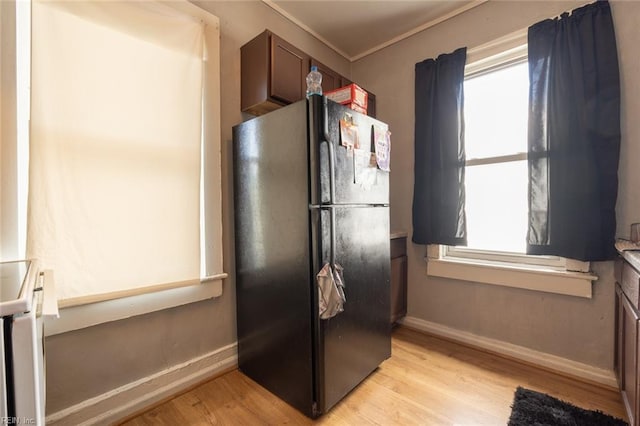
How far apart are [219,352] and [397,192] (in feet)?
6.43

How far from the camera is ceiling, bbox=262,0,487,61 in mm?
2113

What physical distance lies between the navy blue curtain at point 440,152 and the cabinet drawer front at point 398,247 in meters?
0.14

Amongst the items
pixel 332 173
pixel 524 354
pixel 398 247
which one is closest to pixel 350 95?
pixel 332 173

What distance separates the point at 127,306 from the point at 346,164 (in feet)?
4.56

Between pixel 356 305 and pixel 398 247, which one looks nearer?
pixel 356 305

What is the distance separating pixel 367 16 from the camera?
2.25m

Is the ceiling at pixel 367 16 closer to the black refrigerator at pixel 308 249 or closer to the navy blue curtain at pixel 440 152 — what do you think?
the navy blue curtain at pixel 440 152

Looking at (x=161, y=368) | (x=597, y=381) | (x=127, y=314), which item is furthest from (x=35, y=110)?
(x=597, y=381)

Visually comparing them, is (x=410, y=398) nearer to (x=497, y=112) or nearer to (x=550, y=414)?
(x=550, y=414)

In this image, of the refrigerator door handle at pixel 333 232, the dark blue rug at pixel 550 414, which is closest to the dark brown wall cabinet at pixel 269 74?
the refrigerator door handle at pixel 333 232

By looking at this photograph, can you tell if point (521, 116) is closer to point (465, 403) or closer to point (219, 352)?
point (465, 403)

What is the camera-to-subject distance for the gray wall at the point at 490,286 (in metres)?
1.60

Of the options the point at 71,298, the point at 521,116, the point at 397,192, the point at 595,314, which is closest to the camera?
the point at 71,298

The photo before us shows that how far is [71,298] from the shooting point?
126cm
